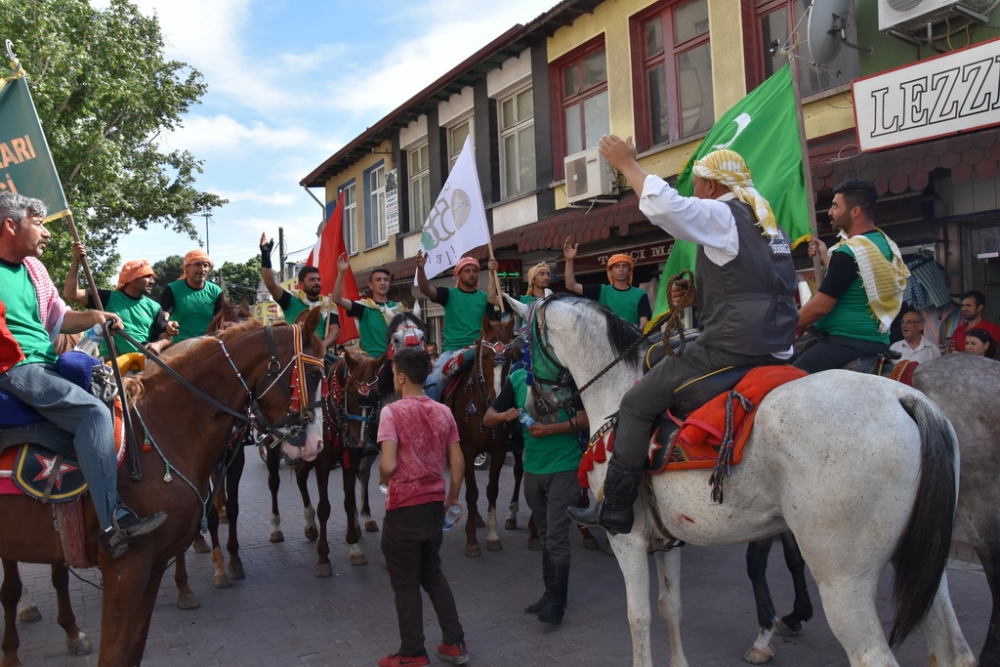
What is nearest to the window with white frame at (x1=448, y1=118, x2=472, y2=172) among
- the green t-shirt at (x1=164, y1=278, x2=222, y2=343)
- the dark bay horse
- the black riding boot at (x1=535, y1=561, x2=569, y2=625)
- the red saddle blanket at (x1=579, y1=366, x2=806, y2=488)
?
the green t-shirt at (x1=164, y1=278, x2=222, y2=343)

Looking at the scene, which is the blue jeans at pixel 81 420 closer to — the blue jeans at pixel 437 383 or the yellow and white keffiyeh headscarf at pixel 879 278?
the blue jeans at pixel 437 383

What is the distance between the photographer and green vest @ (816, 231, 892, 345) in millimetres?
4141

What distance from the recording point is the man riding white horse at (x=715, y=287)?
316cm

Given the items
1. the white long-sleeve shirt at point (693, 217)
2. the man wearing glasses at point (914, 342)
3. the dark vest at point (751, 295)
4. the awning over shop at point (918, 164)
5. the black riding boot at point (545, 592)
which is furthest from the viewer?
the man wearing glasses at point (914, 342)

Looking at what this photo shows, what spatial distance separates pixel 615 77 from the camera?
41.3 ft

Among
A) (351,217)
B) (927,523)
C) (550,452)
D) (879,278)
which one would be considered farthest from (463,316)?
(351,217)

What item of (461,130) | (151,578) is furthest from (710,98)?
(151,578)

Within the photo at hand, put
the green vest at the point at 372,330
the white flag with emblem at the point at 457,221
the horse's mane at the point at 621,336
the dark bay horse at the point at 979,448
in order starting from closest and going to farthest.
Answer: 1. the dark bay horse at the point at 979,448
2. the horse's mane at the point at 621,336
3. the white flag with emblem at the point at 457,221
4. the green vest at the point at 372,330

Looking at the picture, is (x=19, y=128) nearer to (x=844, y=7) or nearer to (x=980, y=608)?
(x=980, y=608)

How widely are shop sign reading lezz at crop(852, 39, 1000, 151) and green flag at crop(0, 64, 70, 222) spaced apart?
735 cm

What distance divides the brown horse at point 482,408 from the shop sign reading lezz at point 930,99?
14.2 feet

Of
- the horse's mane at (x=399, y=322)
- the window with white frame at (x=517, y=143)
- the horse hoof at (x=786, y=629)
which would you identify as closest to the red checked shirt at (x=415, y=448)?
the horse hoof at (x=786, y=629)

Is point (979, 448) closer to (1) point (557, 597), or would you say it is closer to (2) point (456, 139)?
(1) point (557, 597)

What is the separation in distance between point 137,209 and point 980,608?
19959mm
